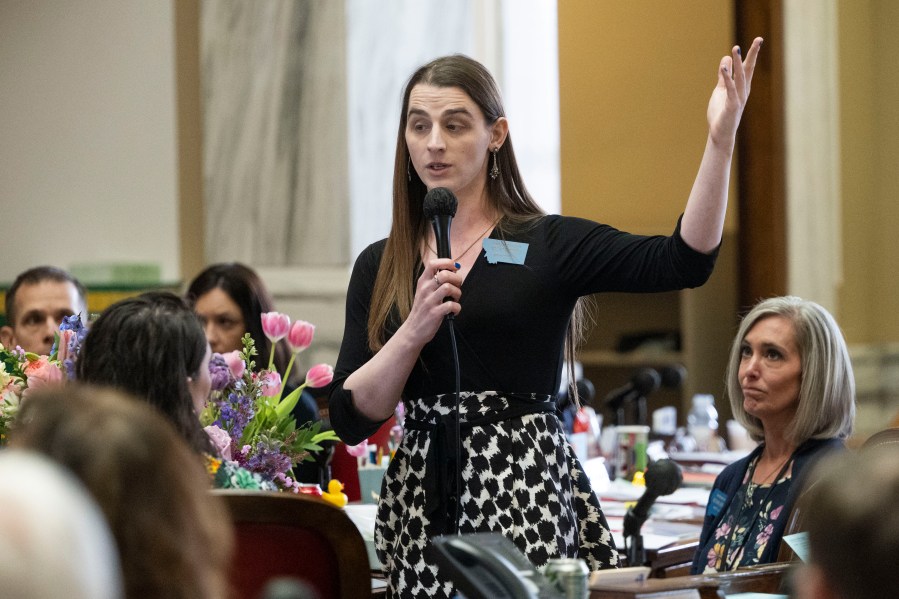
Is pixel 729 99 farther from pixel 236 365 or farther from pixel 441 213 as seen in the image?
pixel 236 365

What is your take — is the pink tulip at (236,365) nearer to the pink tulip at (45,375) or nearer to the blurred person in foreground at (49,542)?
the pink tulip at (45,375)

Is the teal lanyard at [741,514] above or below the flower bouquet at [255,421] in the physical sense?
below

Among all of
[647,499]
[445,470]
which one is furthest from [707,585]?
[647,499]

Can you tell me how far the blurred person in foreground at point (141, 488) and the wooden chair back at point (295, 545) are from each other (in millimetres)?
593

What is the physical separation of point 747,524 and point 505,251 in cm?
88

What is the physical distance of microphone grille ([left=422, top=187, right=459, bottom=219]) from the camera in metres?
A: 1.87

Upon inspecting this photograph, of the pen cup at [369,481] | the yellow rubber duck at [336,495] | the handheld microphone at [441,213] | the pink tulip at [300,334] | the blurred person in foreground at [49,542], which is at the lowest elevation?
the pen cup at [369,481]

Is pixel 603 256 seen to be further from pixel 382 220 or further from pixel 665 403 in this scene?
pixel 665 403

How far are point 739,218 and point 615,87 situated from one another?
0.91 m

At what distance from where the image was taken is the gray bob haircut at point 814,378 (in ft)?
8.17

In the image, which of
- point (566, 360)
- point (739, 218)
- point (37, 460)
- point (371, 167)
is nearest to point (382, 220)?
point (371, 167)

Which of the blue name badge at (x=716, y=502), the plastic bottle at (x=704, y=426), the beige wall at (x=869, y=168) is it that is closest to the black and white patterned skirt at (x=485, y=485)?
the blue name badge at (x=716, y=502)

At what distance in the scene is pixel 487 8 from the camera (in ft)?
19.1

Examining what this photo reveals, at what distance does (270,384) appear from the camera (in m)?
2.30
